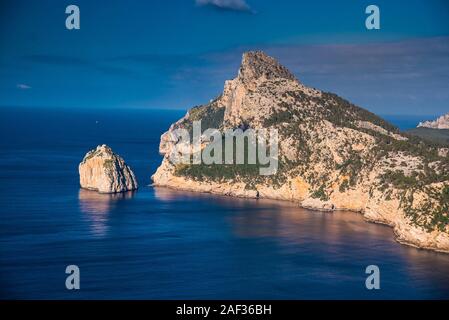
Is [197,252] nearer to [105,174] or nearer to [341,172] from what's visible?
[341,172]

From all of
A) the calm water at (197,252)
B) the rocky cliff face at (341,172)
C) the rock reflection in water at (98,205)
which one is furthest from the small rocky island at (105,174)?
the rocky cliff face at (341,172)

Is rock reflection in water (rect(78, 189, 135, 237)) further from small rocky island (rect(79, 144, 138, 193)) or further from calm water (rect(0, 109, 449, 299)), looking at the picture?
small rocky island (rect(79, 144, 138, 193))

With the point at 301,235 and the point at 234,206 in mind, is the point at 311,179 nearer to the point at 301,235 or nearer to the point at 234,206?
the point at 234,206

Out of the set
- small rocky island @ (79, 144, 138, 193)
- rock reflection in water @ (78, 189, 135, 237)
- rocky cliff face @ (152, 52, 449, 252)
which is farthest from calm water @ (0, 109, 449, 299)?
small rocky island @ (79, 144, 138, 193)

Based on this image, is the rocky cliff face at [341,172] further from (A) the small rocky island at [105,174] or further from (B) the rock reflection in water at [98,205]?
(B) the rock reflection in water at [98,205]

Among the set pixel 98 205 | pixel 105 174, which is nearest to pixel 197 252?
pixel 98 205

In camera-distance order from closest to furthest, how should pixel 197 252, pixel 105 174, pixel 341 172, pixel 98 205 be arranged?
pixel 197 252 < pixel 98 205 < pixel 341 172 < pixel 105 174

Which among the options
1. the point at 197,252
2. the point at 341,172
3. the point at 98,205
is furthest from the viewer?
the point at 341,172

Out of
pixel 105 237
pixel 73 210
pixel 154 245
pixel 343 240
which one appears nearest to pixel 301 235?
pixel 343 240
